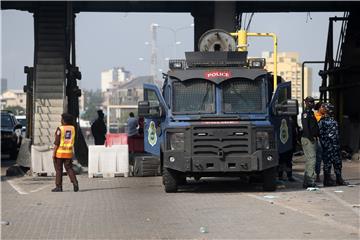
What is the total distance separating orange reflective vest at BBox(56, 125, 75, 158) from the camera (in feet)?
49.7

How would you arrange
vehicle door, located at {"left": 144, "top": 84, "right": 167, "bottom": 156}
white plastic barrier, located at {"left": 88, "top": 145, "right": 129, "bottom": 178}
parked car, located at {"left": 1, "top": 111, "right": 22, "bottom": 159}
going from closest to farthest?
vehicle door, located at {"left": 144, "top": 84, "right": 167, "bottom": 156}
white plastic barrier, located at {"left": 88, "top": 145, "right": 129, "bottom": 178}
parked car, located at {"left": 1, "top": 111, "right": 22, "bottom": 159}

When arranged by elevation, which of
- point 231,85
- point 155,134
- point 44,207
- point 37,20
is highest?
point 37,20

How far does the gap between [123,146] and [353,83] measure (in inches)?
457

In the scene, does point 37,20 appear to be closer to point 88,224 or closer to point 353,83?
point 353,83

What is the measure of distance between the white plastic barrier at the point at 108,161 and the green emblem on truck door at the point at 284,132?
17.2ft

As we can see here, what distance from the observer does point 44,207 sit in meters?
12.5

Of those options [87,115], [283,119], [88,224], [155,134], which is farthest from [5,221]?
[87,115]

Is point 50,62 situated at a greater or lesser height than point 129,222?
greater

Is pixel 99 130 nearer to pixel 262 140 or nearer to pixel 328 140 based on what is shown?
pixel 328 140

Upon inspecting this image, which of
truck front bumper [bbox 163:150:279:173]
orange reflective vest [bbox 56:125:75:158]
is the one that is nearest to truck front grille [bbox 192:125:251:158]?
truck front bumper [bbox 163:150:279:173]

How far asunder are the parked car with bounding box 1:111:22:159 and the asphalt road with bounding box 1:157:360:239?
1301 cm

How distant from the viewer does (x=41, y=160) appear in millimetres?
20188

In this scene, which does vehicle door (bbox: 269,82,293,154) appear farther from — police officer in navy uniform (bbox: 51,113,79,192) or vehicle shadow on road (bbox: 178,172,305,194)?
police officer in navy uniform (bbox: 51,113,79,192)

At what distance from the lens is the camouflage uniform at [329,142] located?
15664mm
